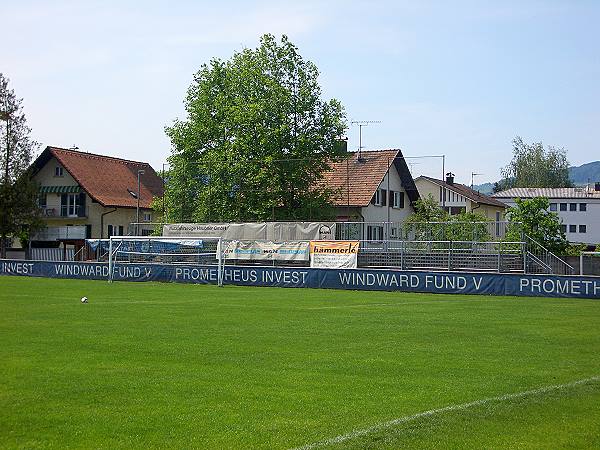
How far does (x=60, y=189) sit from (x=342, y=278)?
40364 mm

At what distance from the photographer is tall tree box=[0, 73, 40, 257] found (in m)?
65.3

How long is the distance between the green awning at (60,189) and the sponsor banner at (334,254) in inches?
1301

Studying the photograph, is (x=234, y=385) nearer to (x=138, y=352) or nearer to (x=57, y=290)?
(x=138, y=352)

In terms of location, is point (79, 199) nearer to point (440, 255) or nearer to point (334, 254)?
point (334, 254)

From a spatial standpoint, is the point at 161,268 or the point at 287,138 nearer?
the point at 161,268

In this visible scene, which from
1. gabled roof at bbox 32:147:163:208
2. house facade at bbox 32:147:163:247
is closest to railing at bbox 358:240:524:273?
house facade at bbox 32:147:163:247

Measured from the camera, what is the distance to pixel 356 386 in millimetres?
10531

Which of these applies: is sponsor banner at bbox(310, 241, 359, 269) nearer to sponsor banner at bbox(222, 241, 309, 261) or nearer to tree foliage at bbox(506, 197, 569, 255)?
sponsor banner at bbox(222, 241, 309, 261)

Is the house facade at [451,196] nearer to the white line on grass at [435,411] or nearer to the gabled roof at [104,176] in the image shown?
the gabled roof at [104,176]

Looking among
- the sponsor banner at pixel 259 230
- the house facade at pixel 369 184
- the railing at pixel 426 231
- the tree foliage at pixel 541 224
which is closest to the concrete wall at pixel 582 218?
the house facade at pixel 369 184

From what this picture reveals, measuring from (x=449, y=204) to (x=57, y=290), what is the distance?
5940 cm

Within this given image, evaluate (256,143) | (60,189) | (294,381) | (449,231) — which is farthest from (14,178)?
(294,381)

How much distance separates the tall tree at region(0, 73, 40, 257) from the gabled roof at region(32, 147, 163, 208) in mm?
1706

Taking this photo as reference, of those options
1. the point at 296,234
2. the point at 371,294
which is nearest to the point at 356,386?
the point at 371,294
